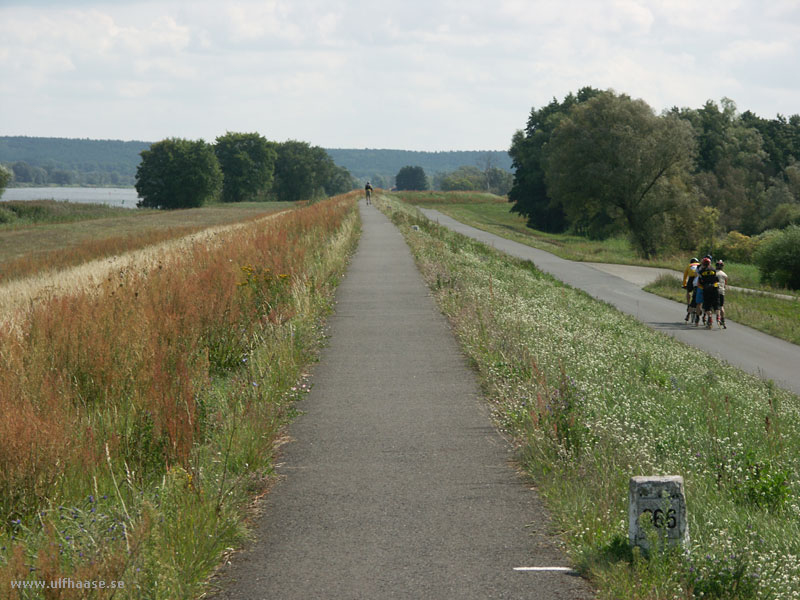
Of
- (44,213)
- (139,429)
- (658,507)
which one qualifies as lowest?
(44,213)

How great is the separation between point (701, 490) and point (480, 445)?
6.10 feet

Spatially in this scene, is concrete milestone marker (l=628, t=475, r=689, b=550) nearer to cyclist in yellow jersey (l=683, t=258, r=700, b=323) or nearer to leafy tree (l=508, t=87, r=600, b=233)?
cyclist in yellow jersey (l=683, t=258, r=700, b=323)

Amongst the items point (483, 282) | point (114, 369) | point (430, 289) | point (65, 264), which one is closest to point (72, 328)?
point (114, 369)

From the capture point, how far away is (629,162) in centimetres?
6041

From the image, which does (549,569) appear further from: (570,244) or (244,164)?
(244,164)

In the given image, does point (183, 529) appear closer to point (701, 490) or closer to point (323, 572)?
point (323, 572)

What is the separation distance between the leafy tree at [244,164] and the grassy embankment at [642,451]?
5290 inches

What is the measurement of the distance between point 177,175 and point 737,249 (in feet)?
280

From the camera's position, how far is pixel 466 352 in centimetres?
1073

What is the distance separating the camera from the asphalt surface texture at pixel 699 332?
19.9 metres

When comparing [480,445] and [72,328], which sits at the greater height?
[72,328]

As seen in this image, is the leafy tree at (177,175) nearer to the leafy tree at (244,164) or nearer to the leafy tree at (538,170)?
the leafy tree at (244,164)

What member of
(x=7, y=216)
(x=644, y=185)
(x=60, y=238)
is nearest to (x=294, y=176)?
(x=7, y=216)

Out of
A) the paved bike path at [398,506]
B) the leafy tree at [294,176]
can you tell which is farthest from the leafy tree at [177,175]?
the paved bike path at [398,506]
